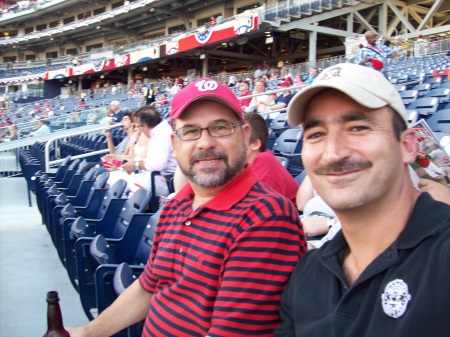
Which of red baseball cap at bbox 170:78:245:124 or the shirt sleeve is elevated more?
red baseball cap at bbox 170:78:245:124

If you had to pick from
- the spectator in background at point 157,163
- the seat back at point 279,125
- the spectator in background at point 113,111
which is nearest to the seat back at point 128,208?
the spectator in background at point 157,163

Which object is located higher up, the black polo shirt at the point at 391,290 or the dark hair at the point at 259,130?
the dark hair at the point at 259,130

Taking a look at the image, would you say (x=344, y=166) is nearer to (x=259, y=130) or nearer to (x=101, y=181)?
(x=259, y=130)

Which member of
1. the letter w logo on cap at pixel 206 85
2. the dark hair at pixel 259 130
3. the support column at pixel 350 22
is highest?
the support column at pixel 350 22

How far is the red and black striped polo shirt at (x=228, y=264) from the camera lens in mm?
1339

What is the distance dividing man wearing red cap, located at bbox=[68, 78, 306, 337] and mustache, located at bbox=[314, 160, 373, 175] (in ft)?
0.99

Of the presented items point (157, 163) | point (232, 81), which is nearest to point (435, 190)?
point (157, 163)

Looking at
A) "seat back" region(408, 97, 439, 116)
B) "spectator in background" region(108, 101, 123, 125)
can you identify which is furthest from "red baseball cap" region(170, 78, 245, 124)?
"spectator in background" region(108, 101, 123, 125)

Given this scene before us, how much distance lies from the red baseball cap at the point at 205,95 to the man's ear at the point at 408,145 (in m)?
0.67

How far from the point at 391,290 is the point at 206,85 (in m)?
0.98

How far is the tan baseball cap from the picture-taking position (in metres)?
1.11

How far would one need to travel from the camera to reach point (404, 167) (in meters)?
1.16

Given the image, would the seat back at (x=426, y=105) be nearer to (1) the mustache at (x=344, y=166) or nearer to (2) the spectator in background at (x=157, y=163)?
(2) the spectator in background at (x=157, y=163)

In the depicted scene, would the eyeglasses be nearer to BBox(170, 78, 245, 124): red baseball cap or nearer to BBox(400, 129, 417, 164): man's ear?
BBox(170, 78, 245, 124): red baseball cap
